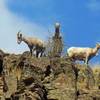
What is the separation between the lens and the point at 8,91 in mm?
76375

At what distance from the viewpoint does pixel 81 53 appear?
7856cm

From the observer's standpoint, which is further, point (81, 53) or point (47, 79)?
point (81, 53)

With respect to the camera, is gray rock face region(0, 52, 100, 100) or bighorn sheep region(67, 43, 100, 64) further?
bighorn sheep region(67, 43, 100, 64)

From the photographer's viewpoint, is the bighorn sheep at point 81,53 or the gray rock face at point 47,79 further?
the bighorn sheep at point 81,53

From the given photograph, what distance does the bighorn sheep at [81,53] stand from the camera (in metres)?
78.2

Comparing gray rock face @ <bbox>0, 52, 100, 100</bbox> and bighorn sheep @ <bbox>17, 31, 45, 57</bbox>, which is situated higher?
bighorn sheep @ <bbox>17, 31, 45, 57</bbox>

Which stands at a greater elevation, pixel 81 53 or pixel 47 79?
pixel 81 53

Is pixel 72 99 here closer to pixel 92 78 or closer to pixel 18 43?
pixel 92 78

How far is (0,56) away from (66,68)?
4559mm

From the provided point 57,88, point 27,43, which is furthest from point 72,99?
point 27,43

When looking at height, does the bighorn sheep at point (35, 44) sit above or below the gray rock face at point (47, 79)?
above

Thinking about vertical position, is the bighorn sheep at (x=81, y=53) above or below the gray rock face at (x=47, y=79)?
above

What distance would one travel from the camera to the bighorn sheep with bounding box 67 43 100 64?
257 ft

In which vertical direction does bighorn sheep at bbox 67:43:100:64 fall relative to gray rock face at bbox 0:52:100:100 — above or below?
above
